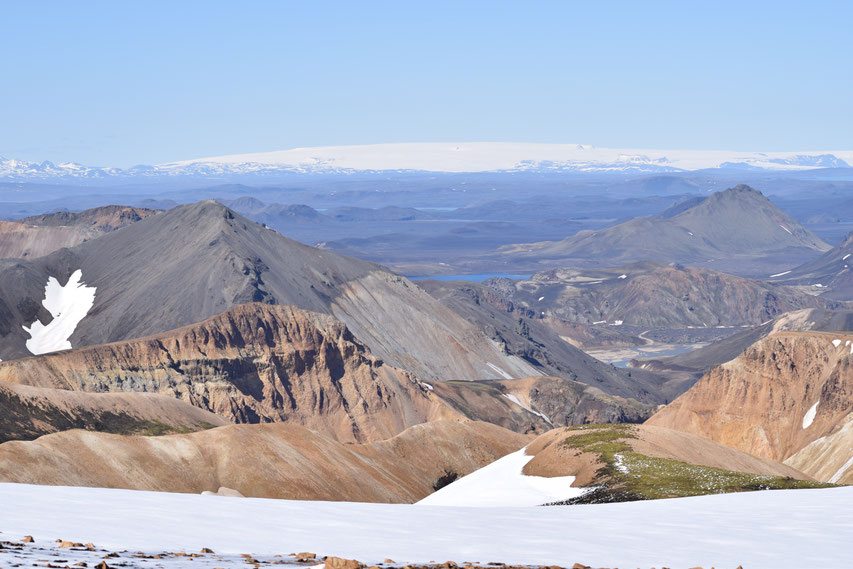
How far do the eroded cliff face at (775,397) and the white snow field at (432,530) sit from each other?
269ft

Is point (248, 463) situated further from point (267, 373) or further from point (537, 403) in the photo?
point (537, 403)

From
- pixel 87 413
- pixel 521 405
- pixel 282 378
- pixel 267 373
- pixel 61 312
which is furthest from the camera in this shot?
pixel 61 312

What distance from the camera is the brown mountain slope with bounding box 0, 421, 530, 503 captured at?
66.6m

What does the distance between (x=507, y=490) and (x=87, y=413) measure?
4238 centimetres

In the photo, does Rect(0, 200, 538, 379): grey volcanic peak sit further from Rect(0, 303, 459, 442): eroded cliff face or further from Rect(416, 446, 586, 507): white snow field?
Rect(416, 446, 586, 507): white snow field

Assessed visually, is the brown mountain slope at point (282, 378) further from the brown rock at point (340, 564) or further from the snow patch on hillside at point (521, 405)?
the brown rock at point (340, 564)

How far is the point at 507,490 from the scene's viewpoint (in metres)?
73.8

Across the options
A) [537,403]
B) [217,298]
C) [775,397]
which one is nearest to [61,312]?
[217,298]

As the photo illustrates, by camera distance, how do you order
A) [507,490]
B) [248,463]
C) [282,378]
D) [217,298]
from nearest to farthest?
[507,490], [248,463], [282,378], [217,298]

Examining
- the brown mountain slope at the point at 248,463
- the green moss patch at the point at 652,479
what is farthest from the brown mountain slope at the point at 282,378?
the green moss patch at the point at 652,479

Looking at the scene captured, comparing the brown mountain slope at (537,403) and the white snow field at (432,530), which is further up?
the white snow field at (432,530)

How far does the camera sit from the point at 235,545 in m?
29.6

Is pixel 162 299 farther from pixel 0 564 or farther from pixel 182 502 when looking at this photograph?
pixel 0 564

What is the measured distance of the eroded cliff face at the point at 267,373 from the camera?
12188 centimetres
